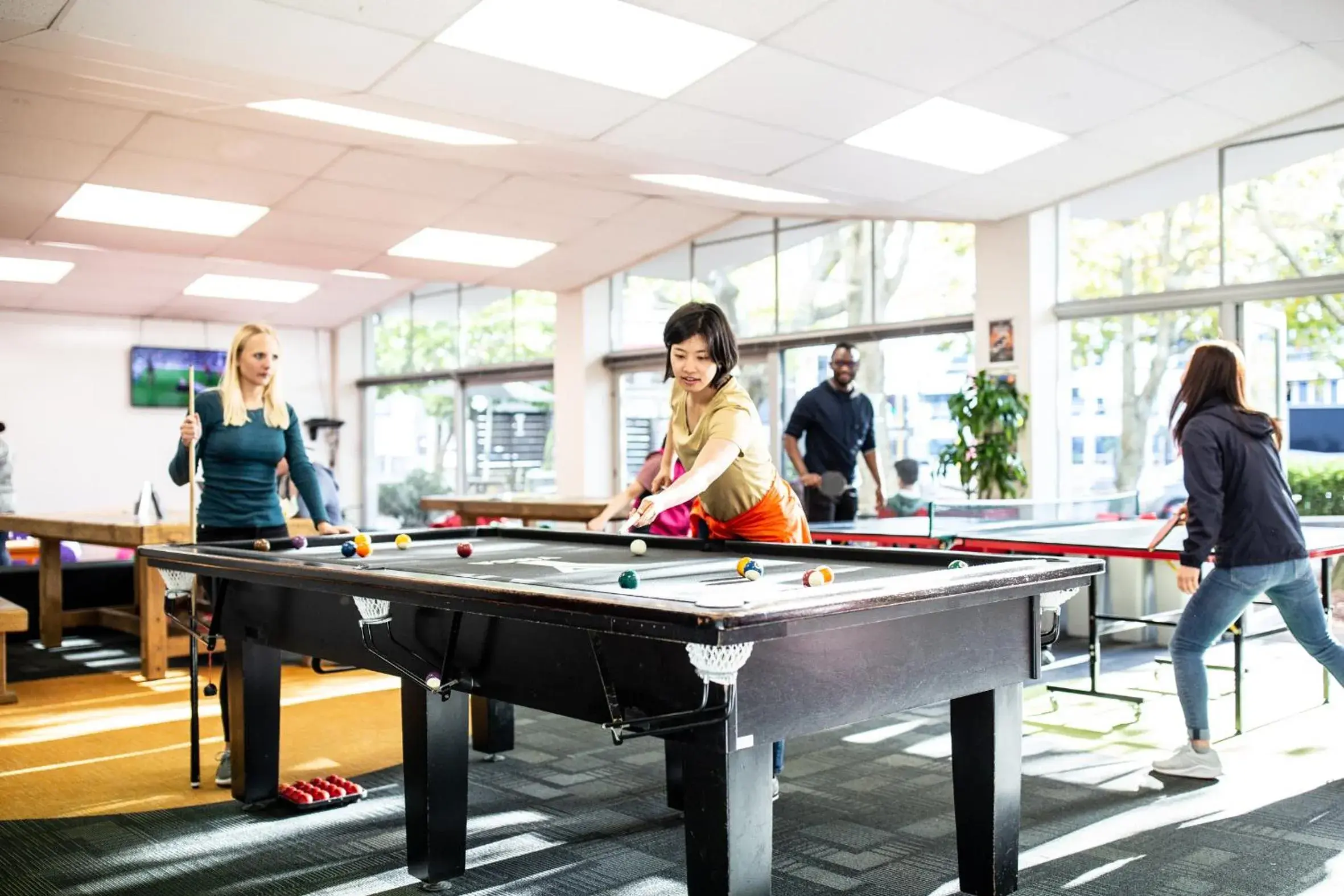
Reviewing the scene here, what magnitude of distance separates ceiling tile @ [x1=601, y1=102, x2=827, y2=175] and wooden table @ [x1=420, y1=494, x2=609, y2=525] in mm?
2116

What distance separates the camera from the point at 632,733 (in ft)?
6.86

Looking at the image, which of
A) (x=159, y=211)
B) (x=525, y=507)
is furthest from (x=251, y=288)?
(x=525, y=507)

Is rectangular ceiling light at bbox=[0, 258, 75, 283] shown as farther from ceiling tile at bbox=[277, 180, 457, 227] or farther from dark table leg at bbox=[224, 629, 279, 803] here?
dark table leg at bbox=[224, 629, 279, 803]

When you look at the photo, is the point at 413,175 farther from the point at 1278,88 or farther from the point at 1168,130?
the point at 1278,88

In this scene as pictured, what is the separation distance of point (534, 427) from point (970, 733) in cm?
928

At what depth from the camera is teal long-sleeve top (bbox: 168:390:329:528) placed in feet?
13.6

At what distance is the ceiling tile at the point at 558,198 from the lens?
7.41 m

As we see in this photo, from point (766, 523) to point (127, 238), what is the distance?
667 cm

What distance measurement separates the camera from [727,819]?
207 centimetres

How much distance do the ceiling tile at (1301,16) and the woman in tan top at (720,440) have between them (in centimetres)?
287

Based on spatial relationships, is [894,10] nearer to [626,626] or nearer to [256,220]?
[626,626]

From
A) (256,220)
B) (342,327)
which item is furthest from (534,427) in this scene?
(256,220)

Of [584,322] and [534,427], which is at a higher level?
[584,322]

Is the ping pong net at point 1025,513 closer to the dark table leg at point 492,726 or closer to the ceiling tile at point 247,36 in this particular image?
the dark table leg at point 492,726
